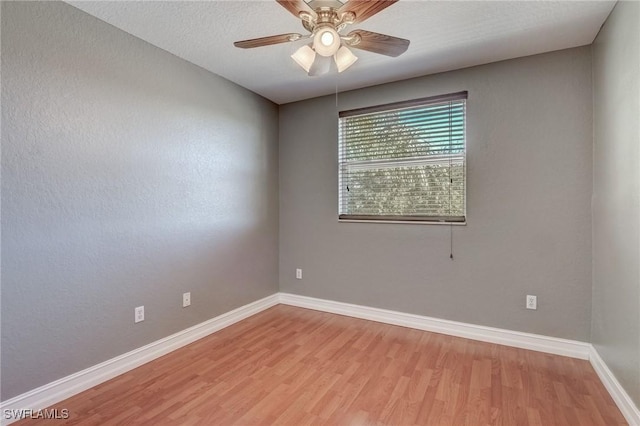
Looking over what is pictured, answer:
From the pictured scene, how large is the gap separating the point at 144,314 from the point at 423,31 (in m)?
2.92

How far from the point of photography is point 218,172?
2.98 meters

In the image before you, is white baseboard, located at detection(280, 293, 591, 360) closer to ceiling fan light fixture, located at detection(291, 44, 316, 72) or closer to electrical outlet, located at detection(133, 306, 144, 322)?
electrical outlet, located at detection(133, 306, 144, 322)

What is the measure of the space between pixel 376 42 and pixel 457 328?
2.46 m

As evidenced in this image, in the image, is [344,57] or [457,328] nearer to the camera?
[344,57]

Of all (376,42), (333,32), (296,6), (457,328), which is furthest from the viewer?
(457,328)

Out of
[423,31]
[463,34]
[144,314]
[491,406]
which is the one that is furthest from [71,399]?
[463,34]

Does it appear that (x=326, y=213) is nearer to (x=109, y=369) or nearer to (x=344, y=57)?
(x=344, y=57)

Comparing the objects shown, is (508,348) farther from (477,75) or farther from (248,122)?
(248,122)

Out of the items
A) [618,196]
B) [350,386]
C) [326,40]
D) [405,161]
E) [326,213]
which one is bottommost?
[350,386]

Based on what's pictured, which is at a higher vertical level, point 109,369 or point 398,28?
point 398,28

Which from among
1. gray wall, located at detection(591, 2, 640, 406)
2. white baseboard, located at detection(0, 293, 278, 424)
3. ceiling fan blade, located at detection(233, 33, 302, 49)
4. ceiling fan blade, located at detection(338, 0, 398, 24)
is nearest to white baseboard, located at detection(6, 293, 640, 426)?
white baseboard, located at detection(0, 293, 278, 424)

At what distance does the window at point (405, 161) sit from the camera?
283 centimetres

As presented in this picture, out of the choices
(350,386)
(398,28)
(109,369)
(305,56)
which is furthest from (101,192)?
(398,28)

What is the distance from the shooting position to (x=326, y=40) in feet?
5.43
